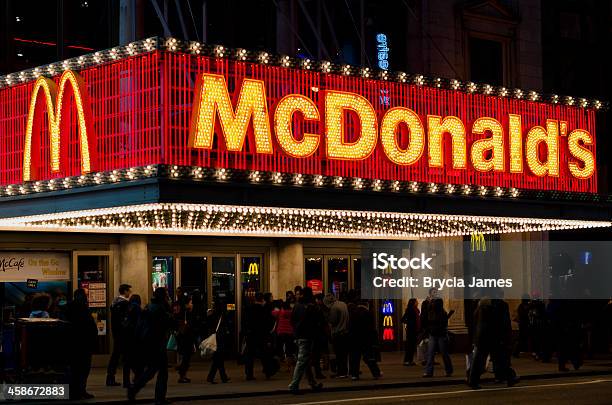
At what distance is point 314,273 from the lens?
33.6 m

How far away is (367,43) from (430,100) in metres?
8.09

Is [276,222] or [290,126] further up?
[290,126]

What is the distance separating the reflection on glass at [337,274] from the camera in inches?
1339

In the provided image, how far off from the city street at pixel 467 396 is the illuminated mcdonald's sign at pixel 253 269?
969cm

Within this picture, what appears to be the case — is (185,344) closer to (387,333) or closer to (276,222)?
(276,222)

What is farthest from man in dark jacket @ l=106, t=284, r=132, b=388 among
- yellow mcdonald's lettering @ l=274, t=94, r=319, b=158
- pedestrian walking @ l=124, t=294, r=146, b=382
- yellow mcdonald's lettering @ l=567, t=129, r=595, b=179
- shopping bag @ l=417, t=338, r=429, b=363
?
yellow mcdonald's lettering @ l=567, t=129, r=595, b=179

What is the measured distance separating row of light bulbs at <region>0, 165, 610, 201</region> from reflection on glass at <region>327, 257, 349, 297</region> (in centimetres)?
784

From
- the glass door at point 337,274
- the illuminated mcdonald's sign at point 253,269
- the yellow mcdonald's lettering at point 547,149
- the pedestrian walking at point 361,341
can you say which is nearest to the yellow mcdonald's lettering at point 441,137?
the yellow mcdonald's lettering at point 547,149

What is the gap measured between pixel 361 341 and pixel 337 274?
9058mm

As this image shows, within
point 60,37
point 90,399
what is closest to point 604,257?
point 60,37

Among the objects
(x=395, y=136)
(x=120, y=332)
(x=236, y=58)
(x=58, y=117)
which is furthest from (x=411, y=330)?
(x=58, y=117)

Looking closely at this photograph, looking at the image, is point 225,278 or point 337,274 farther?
point 337,274

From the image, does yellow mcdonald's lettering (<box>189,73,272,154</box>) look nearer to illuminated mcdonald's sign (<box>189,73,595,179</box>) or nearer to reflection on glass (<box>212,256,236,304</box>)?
illuminated mcdonald's sign (<box>189,73,595,179</box>)

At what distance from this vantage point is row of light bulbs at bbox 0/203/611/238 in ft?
76.9
